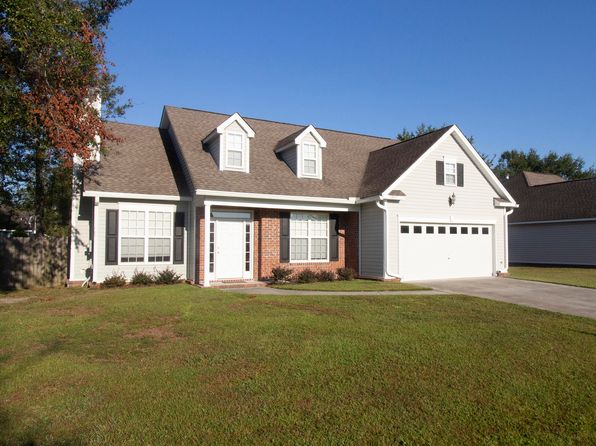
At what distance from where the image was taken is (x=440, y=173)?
1850 centimetres

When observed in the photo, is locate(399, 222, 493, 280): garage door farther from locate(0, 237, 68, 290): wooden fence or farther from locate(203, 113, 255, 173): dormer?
locate(0, 237, 68, 290): wooden fence

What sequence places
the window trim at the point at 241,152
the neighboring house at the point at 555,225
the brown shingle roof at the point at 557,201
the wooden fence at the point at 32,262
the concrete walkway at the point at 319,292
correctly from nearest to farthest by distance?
the concrete walkway at the point at 319,292 → the wooden fence at the point at 32,262 → the window trim at the point at 241,152 → the neighboring house at the point at 555,225 → the brown shingle roof at the point at 557,201

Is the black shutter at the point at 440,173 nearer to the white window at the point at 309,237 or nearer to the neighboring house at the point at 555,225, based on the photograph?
the white window at the point at 309,237

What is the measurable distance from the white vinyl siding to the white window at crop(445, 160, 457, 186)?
12388mm

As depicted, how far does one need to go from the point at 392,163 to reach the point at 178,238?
923 cm

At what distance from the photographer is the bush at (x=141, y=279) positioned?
48.9ft

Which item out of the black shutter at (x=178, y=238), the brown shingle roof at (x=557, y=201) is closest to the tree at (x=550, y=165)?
the brown shingle roof at (x=557, y=201)

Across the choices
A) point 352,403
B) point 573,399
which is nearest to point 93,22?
point 352,403

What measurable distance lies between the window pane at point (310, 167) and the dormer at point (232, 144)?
8.19ft

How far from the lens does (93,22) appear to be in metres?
17.4

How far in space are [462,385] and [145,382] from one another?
12.8 ft

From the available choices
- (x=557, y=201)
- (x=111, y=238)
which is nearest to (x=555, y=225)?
(x=557, y=201)

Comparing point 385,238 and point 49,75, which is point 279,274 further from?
point 49,75

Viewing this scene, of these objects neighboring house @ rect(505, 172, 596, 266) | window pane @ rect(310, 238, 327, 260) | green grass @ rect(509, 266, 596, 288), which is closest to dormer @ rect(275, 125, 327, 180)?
window pane @ rect(310, 238, 327, 260)
